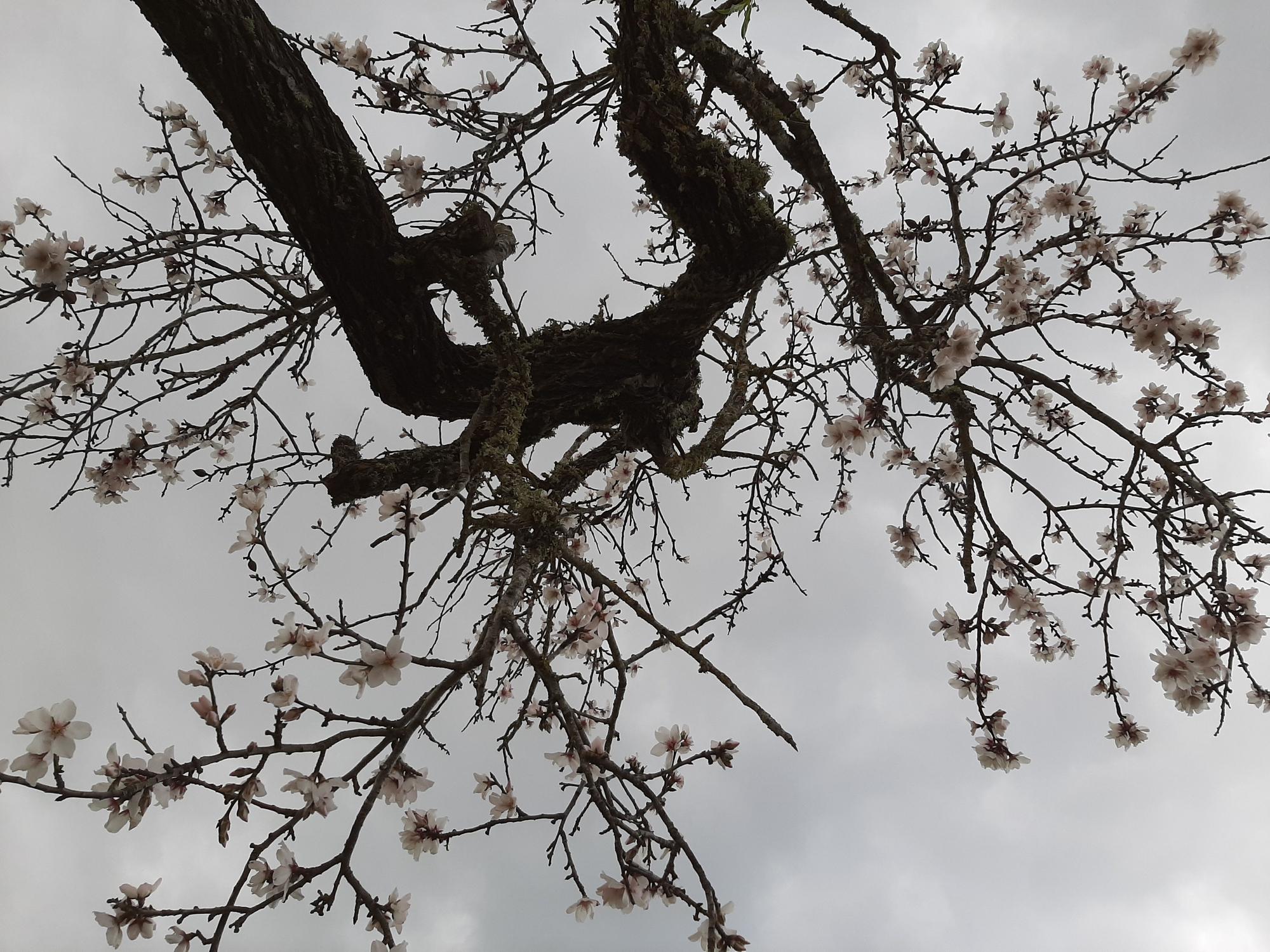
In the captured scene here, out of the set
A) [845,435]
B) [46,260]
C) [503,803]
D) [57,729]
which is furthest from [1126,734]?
[46,260]

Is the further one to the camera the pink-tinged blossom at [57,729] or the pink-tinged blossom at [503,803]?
the pink-tinged blossom at [503,803]

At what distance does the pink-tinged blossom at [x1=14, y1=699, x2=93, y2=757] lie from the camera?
1200mm

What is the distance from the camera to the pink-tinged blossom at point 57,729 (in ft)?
3.94

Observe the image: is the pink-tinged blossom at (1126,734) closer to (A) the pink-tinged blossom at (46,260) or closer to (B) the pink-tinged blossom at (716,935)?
(B) the pink-tinged blossom at (716,935)

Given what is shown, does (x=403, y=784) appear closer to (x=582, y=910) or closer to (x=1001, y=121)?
(x=582, y=910)

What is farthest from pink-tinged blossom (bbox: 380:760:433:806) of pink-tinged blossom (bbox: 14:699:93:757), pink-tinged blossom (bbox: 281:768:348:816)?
pink-tinged blossom (bbox: 14:699:93:757)

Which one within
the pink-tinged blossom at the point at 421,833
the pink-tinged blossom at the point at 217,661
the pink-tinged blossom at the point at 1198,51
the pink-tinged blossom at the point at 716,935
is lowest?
the pink-tinged blossom at the point at 716,935

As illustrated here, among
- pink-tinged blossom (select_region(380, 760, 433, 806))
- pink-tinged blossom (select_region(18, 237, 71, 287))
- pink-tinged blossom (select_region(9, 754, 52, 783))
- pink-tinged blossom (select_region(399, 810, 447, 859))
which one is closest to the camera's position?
pink-tinged blossom (select_region(9, 754, 52, 783))

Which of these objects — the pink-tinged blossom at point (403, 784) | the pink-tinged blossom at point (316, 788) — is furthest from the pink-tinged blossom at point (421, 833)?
the pink-tinged blossom at point (316, 788)

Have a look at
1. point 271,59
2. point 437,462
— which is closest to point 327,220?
point 271,59

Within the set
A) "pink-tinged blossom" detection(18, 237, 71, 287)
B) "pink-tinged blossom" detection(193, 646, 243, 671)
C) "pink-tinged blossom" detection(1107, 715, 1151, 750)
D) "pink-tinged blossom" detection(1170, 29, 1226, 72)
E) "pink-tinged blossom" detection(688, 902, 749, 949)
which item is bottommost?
"pink-tinged blossom" detection(688, 902, 749, 949)

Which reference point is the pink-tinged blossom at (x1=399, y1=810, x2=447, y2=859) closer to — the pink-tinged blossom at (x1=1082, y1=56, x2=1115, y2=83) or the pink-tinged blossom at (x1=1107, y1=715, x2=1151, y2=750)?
the pink-tinged blossom at (x1=1107, y1=715, x2=1151, y2=750)

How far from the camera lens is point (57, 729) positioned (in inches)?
47.6

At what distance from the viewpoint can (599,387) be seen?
8.63 feet
